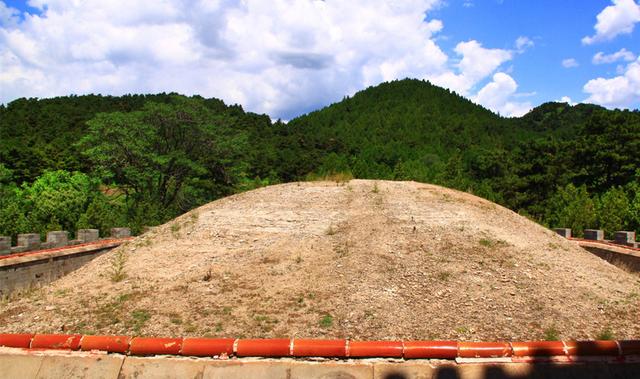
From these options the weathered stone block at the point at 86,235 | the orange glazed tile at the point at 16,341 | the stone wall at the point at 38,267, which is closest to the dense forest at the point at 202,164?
the weathered stone block at the point at 86,235

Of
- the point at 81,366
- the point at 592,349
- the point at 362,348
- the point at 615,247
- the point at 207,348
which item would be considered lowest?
the point at 81,366

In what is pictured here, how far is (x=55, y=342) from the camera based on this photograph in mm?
5254

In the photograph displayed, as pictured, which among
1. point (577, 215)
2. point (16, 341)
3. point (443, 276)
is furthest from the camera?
point (577, 215)

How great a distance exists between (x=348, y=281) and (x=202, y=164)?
26940 mm

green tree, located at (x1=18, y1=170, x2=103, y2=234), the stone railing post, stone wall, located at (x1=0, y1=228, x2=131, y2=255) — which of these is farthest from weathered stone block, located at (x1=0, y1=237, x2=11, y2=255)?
green tree, located at (x1=18, y1=170, x2=103, y2=234)

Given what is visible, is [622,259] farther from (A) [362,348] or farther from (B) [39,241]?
(B) [39,241]

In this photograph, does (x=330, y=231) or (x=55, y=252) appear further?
(x=55, y=252)

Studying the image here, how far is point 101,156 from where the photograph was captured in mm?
28469

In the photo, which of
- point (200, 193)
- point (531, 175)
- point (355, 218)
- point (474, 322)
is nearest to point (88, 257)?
point (355, 218)

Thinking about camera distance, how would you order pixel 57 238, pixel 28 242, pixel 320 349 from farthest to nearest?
pixel 57 238
pixel 28 242
pixel 320 349

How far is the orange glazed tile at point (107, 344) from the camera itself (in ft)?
17.1

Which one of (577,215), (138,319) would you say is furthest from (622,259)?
(577,215)

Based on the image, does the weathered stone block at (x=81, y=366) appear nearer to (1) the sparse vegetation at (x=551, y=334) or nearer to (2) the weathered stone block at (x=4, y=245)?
(1) the sparse vegetation at (x=551, y=334)

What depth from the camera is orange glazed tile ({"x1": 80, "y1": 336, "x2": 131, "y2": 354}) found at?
5223 millimetres
